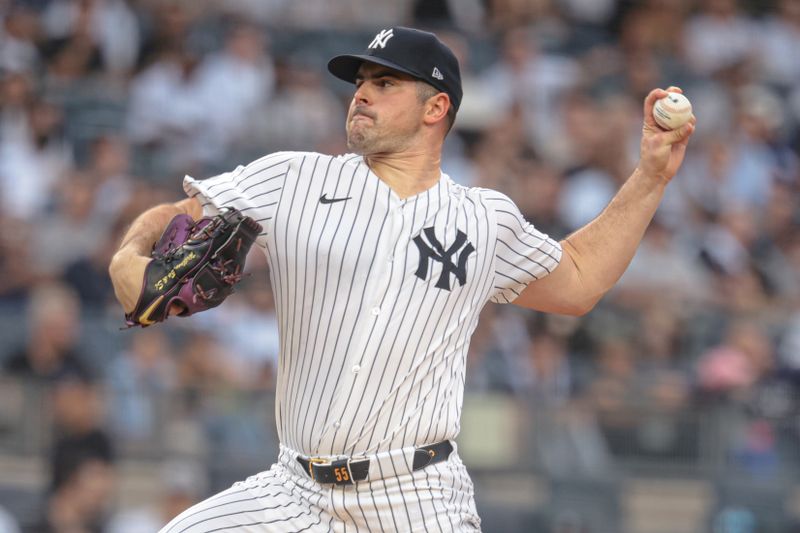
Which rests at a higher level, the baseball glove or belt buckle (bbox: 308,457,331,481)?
the baseball glove

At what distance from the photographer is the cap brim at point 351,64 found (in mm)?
3873

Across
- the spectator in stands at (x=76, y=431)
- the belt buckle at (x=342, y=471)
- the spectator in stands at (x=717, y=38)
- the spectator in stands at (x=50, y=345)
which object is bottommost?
the spectator in stands at (x=76, y=431)

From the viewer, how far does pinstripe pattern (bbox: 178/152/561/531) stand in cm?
374

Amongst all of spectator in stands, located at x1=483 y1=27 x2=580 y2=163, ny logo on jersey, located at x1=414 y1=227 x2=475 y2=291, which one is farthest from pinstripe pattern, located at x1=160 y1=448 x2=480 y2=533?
spectator in stands, located at x1=483 y1=27 x2=580 y2=163

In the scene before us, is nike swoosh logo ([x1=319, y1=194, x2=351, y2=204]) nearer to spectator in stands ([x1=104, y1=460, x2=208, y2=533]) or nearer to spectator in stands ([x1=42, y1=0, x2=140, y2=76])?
spectator in stands ([x1=104, y1=460, x2=208, y2=533])

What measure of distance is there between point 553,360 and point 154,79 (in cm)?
370

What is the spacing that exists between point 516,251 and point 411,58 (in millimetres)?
627

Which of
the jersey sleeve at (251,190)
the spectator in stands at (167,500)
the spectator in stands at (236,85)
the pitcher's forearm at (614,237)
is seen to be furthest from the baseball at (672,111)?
the spectator in stands at (236,85)

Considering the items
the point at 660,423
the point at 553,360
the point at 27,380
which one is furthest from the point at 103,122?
the point at 660,423

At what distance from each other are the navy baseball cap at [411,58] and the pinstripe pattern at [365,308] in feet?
0.99

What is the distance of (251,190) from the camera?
12.6 ft

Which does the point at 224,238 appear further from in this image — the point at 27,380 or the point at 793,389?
the point at 793,389

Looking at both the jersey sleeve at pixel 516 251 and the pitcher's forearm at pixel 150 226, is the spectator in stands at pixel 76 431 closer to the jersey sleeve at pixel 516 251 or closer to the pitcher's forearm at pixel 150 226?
the pitcher's forearm at pixel 150 226

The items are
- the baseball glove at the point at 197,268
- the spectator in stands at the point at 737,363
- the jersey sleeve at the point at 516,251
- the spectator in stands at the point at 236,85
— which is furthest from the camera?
the spectator in stands at the point at 236,85
